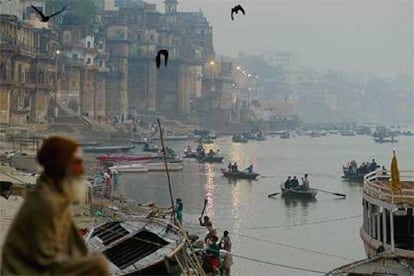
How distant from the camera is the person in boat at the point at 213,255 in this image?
9.62 m

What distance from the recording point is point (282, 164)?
42.2m

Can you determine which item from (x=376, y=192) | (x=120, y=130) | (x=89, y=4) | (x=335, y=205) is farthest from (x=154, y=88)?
(x=376, y=192)

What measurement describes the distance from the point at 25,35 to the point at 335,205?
2328cm

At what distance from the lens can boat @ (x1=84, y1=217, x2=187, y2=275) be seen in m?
7.32

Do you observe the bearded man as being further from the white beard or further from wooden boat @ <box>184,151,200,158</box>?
wooden boat @ <box>184,151,200,158</box>

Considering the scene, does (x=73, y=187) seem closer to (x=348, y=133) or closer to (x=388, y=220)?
(x=388, y=220)

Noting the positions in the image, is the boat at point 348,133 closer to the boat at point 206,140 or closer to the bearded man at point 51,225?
the boat at point 206,140

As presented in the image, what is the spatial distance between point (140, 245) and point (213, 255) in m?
2.08

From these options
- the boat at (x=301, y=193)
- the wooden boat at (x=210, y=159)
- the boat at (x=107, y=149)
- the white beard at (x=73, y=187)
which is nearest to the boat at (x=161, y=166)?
the wooden boat at (x=210, y=159)

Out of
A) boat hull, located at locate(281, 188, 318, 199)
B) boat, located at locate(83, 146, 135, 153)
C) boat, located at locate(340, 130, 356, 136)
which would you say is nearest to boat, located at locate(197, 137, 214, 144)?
boat, located at locate(83, 146, 135, 153)

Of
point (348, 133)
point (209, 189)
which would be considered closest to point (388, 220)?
point (209, 189)

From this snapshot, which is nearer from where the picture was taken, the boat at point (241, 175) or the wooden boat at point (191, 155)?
the boat at point (241, 175)

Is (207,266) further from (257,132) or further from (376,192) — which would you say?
(257,132)

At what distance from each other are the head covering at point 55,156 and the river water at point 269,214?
34.9 ft
